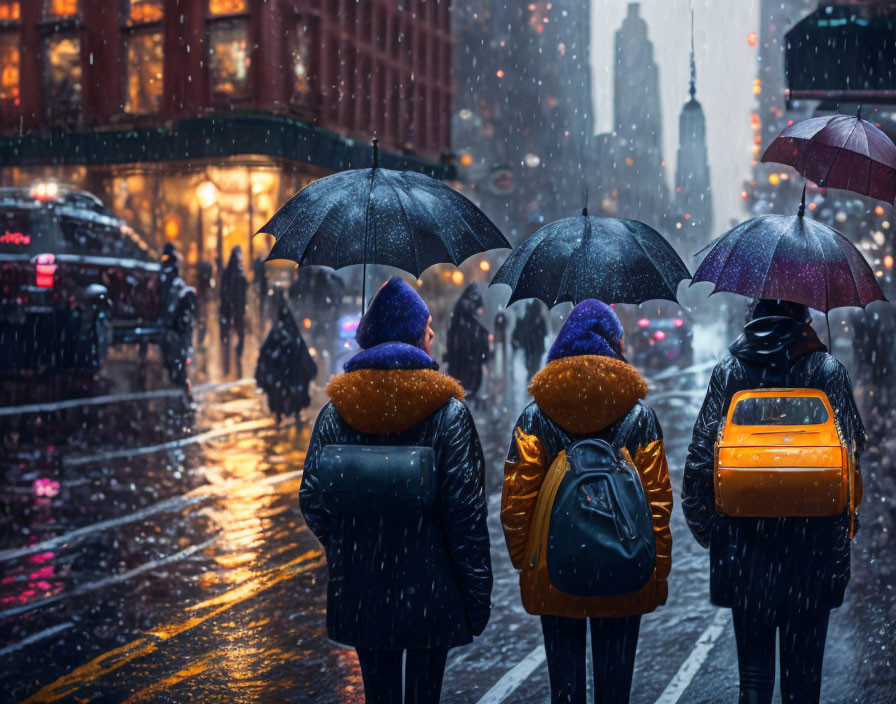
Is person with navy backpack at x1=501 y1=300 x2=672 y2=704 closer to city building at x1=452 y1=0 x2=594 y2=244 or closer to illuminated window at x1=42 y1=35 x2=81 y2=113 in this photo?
illuminated window at x1=42 y1=35 x2=81 y2=113

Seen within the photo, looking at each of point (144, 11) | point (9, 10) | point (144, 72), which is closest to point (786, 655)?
point (144, 72)

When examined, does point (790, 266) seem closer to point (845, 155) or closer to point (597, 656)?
point (845, 155)

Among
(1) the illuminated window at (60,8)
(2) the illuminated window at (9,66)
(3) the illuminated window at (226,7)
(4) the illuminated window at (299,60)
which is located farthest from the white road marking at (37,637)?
(2) the illuminated window at (9,66)

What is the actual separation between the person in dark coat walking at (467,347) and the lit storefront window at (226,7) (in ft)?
65.6

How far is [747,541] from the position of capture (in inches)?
165

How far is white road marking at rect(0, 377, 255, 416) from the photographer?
15289mm

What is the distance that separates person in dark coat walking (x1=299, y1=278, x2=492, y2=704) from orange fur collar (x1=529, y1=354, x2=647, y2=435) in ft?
1.04

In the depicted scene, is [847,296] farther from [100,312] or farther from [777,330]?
[100,312]

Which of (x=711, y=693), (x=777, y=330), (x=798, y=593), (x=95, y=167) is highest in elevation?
(x=95, y=167)

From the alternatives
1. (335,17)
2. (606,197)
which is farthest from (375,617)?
(606,197)

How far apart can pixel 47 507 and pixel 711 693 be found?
254 inches

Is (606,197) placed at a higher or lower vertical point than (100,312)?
higher

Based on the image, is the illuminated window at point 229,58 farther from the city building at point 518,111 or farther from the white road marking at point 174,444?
the city building at point 518,111

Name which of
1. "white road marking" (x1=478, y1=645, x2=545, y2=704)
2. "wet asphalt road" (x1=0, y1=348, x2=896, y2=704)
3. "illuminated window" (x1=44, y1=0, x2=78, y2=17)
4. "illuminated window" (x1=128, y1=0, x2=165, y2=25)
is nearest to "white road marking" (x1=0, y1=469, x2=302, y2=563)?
"wet asphalt road" (x1=0, y1=348, x2=896, y2=704)
